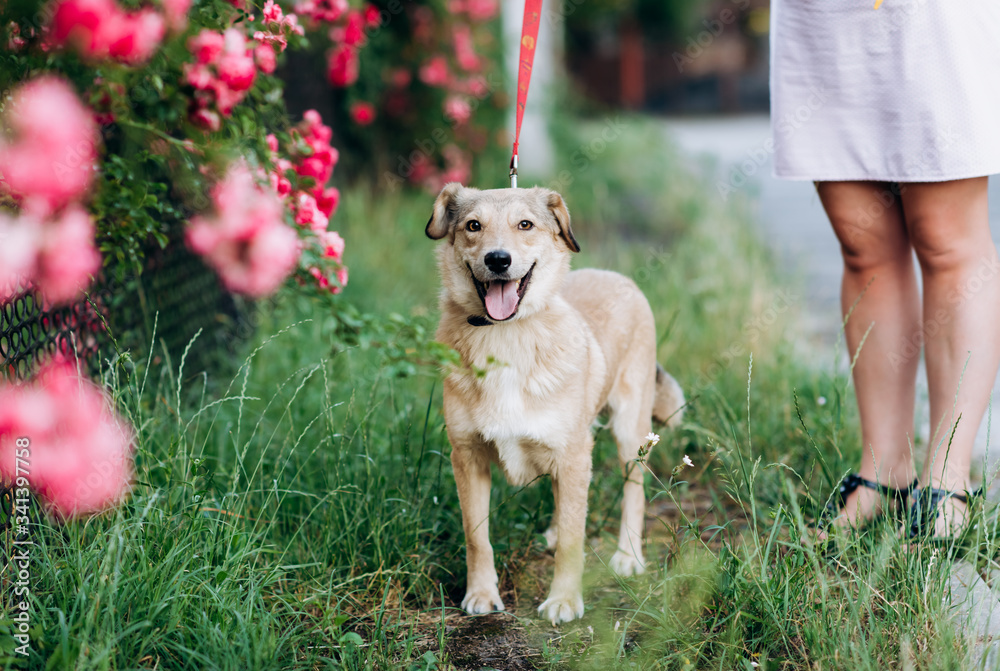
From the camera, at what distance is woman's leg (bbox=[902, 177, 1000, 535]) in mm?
2432

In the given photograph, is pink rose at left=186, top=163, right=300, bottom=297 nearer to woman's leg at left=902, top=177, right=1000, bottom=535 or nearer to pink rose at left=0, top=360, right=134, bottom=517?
pink rose at left=0, top=360, right=134, bottom=517

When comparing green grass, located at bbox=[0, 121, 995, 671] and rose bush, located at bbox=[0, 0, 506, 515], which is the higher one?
rose bush, located at bbox=[0, 0, 506, 515]

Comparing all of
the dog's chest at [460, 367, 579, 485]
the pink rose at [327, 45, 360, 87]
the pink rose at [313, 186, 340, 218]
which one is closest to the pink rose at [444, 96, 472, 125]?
the pink rose at [327, 45, 360, 87]

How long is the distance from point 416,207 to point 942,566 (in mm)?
5424

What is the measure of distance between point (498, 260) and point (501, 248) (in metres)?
0.04

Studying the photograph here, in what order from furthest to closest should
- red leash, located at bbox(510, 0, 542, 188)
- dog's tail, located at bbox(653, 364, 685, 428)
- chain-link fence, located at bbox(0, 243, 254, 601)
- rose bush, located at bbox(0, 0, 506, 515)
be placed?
dog's tail, located at bbox(653, 364, 685, 428)
red leash, located at bbox(510, 0, 542, 188)
chain-link fence, located at bbox(0, 243, 254, 601)
rose bush, located at bbox(0, 0, 506, 515)

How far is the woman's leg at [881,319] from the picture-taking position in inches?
104

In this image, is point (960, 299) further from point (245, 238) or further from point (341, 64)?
point (341, 64)

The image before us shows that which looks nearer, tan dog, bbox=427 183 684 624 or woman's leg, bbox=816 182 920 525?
tan dog, bbox=427 183 684 624

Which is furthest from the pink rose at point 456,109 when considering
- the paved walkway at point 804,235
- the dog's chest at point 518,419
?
the dog's chest at point 518,419

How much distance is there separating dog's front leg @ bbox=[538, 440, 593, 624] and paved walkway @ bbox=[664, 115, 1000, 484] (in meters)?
1.07

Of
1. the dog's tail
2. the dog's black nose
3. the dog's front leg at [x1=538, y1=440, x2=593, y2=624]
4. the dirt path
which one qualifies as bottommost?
the dirt path

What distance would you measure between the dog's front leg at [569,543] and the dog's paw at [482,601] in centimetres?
13

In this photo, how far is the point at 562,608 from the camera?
2.35 metres
